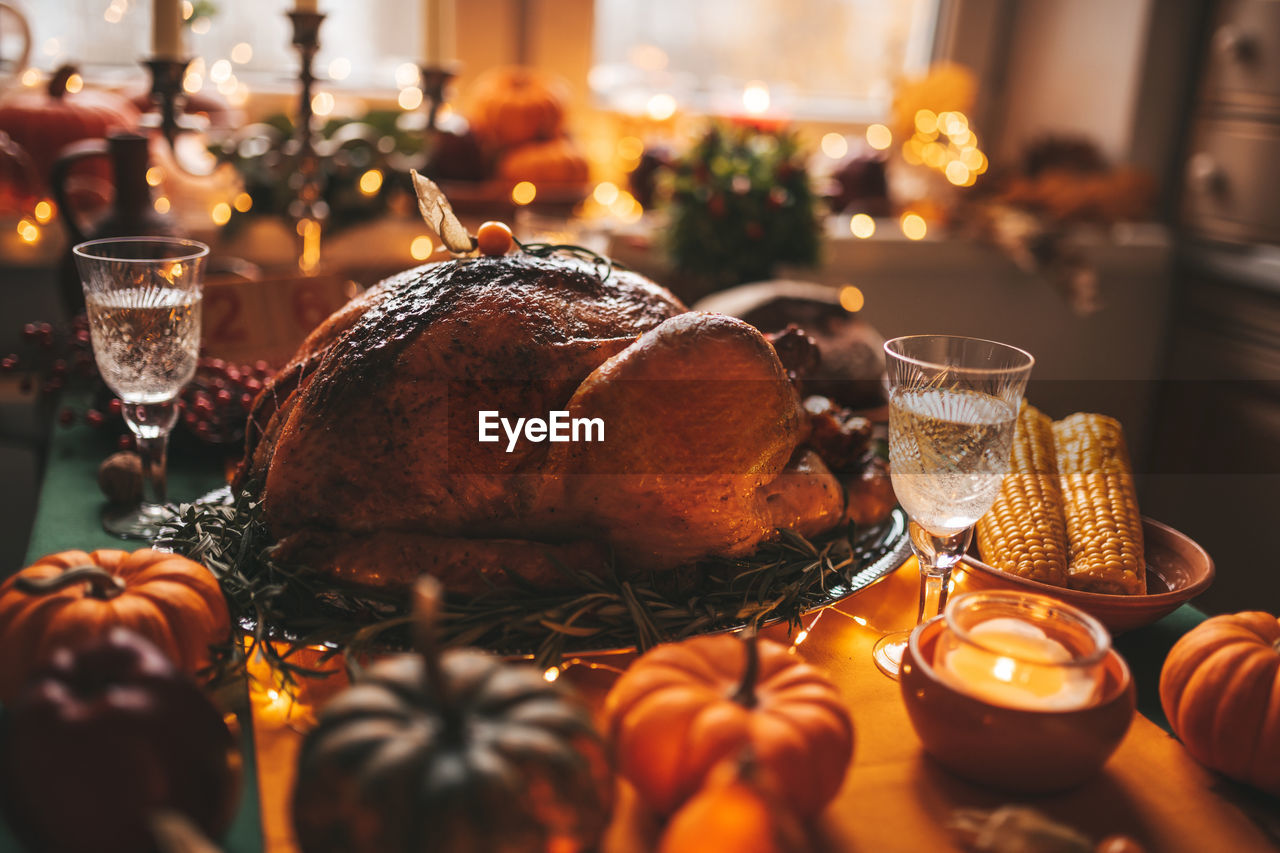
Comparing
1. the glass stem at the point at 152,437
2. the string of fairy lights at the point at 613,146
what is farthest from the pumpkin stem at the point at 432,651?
the string of fairy lights at the point at 613,146

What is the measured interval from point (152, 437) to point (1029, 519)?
1.03 meters

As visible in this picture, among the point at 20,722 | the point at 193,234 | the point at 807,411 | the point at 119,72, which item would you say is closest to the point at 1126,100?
the point at 807,411

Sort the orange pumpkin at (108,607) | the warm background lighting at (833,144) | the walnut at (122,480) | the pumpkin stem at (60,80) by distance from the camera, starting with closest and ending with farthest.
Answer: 1. the orange pumpkin at (108,607)
2. the walnut at (122,480)
3. the pumpkin stem at (60,80)
4. the warm background lighting at (833,144)

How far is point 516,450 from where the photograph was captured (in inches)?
40.3

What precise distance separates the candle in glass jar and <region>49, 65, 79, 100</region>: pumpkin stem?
2.11 meters

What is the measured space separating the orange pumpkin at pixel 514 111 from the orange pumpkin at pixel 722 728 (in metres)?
2.13

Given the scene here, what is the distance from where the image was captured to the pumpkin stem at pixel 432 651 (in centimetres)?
57

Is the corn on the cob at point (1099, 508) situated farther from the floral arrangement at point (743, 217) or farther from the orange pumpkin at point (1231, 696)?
the floral arrangement at point (743, 217)

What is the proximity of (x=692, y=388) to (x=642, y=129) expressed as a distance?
7.08 feet

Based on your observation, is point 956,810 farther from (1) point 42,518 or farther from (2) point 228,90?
(2) point 228,90

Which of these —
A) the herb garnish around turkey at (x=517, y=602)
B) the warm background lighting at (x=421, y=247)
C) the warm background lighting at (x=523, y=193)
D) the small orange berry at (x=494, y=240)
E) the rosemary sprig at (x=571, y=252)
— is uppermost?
the small orange berry at (x=494, y=240)

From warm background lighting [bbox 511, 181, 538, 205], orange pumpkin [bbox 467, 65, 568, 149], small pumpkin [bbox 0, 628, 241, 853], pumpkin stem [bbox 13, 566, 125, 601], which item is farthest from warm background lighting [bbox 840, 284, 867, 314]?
small pumpkin [bbox 0, 628, 241, 853]

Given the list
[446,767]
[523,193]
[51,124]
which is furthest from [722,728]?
[51,124]

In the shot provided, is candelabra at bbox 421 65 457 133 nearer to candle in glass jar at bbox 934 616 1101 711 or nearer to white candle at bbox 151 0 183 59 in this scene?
white candle at bbox 151 0 183 59
